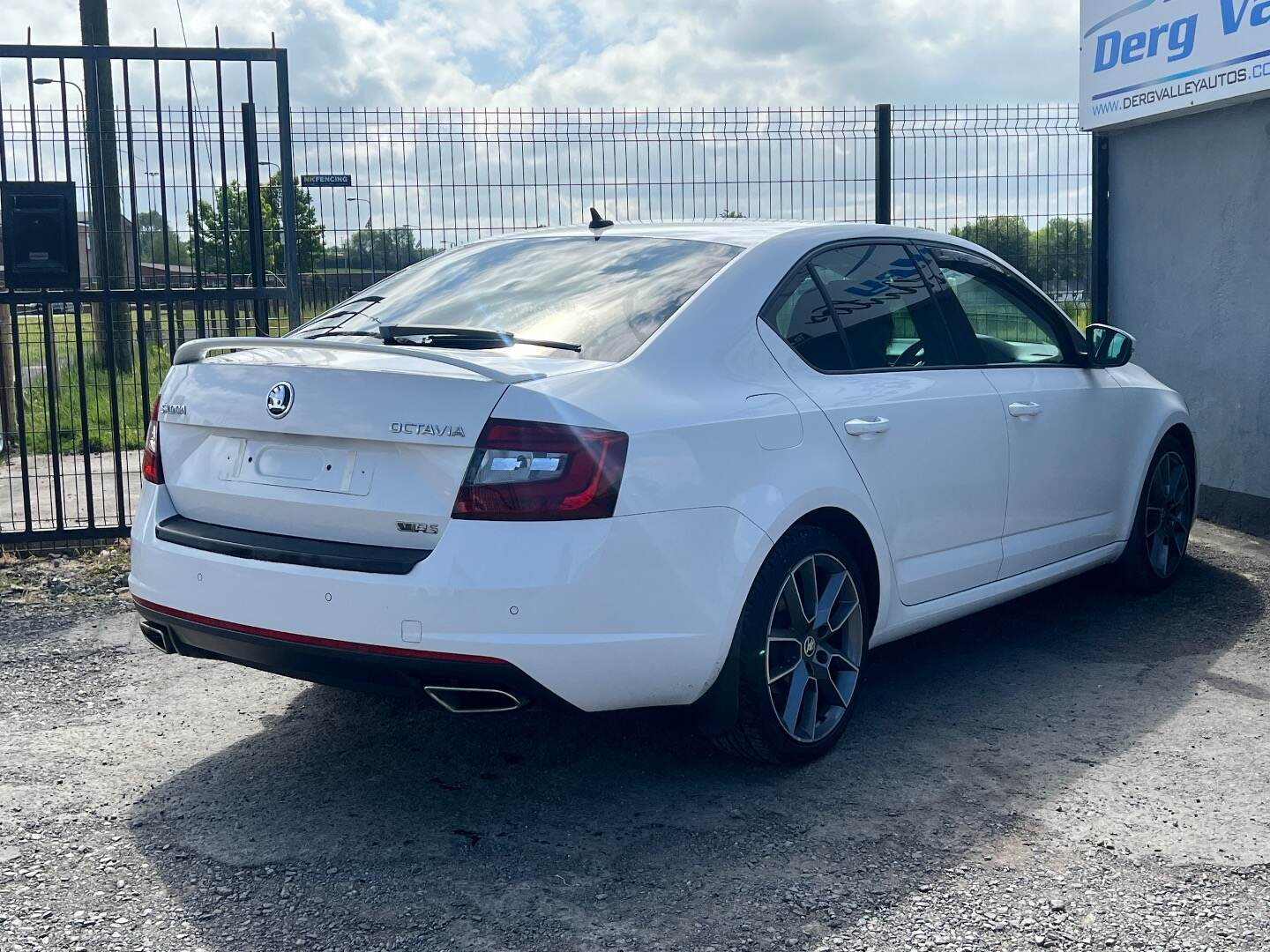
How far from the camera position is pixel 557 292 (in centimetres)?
423

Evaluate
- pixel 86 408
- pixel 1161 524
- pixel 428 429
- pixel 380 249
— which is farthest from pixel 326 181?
pixel 428 429

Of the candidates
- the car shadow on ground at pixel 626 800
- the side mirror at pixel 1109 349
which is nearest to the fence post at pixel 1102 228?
the side mirror at pixel 1109 349

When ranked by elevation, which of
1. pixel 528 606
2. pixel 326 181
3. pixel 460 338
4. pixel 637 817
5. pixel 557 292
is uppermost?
pixel 326 181

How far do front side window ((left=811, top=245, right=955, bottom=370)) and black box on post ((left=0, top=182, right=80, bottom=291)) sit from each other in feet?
14.7

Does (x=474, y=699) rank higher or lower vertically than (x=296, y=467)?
lower

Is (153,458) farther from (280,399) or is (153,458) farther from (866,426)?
(866,426)

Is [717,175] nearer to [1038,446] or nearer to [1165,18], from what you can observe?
[1165,18]

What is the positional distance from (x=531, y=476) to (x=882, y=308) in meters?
1.78

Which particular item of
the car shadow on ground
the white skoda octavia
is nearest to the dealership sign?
the white skoda octavia

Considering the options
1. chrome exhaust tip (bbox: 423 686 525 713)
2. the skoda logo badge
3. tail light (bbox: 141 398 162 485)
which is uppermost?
the skoda logo badge

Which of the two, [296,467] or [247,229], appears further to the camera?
[247,229]

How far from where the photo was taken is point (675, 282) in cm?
414

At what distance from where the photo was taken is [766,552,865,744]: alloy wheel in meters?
4.02

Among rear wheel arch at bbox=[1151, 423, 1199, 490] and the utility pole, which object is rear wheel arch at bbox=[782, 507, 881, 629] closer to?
rear wheel arch at bbox=[1151, 423, 1199, 490]
